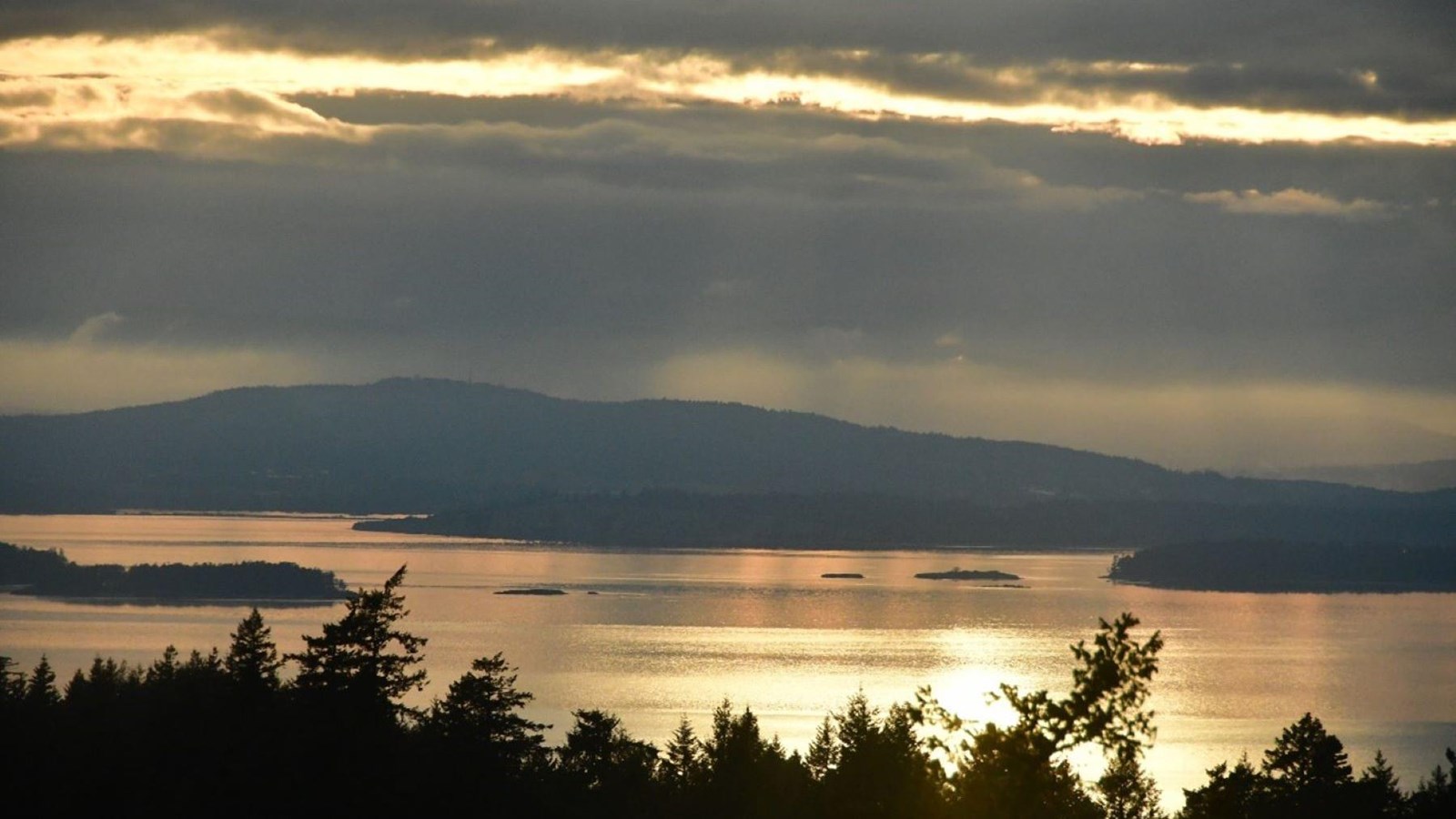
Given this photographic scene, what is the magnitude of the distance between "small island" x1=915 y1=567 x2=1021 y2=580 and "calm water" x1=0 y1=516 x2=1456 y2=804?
278 centimetres

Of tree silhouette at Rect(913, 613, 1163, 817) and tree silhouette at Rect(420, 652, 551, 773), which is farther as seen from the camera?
tree silhouette at Rect(420, 652, 551, 773)

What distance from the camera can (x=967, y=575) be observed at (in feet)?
557

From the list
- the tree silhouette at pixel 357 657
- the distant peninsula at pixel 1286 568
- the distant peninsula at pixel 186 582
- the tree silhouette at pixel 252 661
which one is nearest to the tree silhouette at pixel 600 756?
the tree silhouette at pixel 357 657

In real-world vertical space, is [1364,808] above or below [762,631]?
below

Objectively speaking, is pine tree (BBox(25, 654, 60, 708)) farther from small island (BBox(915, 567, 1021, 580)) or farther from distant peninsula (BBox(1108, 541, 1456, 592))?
distant peninsula (BBox(1108, 541, 1456, 592))

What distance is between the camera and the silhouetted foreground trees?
1608 centimetres

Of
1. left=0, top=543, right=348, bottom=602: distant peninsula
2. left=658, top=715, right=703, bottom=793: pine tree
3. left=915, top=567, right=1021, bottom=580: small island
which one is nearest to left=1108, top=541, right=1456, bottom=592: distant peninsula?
left=915, top=567, right=1021, bottom=580: small island

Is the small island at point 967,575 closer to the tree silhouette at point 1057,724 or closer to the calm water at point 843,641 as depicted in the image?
the calm water at point 843,641

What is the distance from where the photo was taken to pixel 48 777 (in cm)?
2331

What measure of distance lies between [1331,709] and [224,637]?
52.1 metres

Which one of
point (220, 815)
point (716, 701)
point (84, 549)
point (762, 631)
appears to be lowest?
point (220, 815)

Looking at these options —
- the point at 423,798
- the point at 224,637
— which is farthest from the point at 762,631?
the point at 423,798

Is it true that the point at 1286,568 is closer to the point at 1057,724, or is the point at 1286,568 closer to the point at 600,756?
the point at 600,756

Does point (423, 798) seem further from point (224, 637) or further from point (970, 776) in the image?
point (224, 637)
